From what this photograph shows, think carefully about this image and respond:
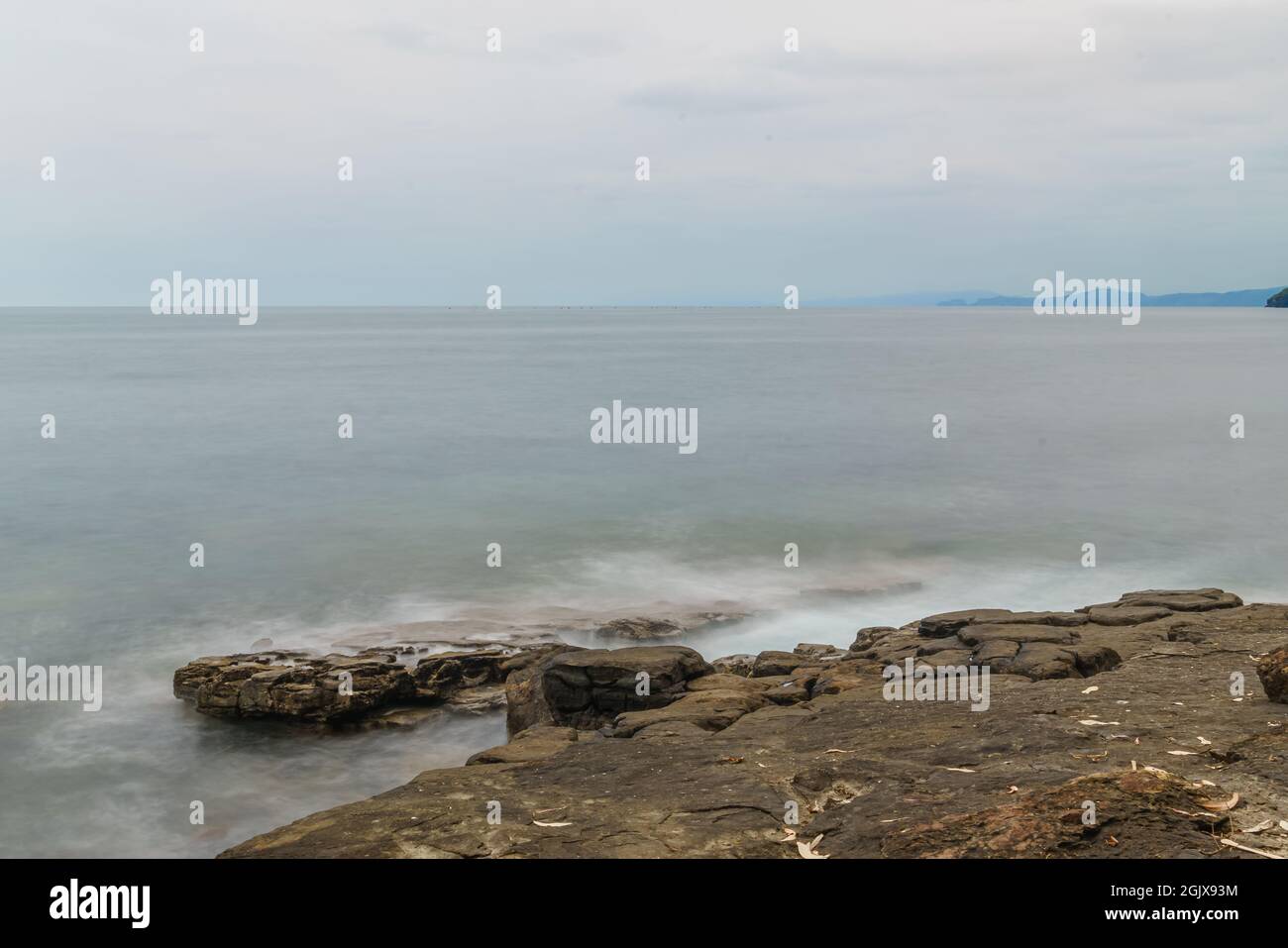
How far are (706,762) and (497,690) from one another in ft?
27.3

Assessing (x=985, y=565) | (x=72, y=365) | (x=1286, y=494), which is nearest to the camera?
(x=985, y=565)

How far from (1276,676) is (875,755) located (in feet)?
11.8

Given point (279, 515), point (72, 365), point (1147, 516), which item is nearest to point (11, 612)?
point (279, 515)

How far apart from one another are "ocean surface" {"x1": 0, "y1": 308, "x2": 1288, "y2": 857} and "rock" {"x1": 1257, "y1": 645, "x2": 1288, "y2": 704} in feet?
33.5

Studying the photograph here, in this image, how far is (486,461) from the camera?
4328 centimetres

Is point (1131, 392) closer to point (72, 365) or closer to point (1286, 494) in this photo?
point (1286, 494)

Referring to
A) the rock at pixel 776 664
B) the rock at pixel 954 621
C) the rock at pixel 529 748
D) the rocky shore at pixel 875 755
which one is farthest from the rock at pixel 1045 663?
the rock at pixel 529 748

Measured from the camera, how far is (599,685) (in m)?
14.3

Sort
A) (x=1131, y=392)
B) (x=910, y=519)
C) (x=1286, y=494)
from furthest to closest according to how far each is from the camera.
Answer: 1. (x=1131, y=392)
2. (x=1286, y=494)
3. (x=910, y=519)

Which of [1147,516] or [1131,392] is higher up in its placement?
[1131,392]

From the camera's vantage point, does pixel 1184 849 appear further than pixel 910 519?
No

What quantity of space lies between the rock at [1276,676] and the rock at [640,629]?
40.6ft
